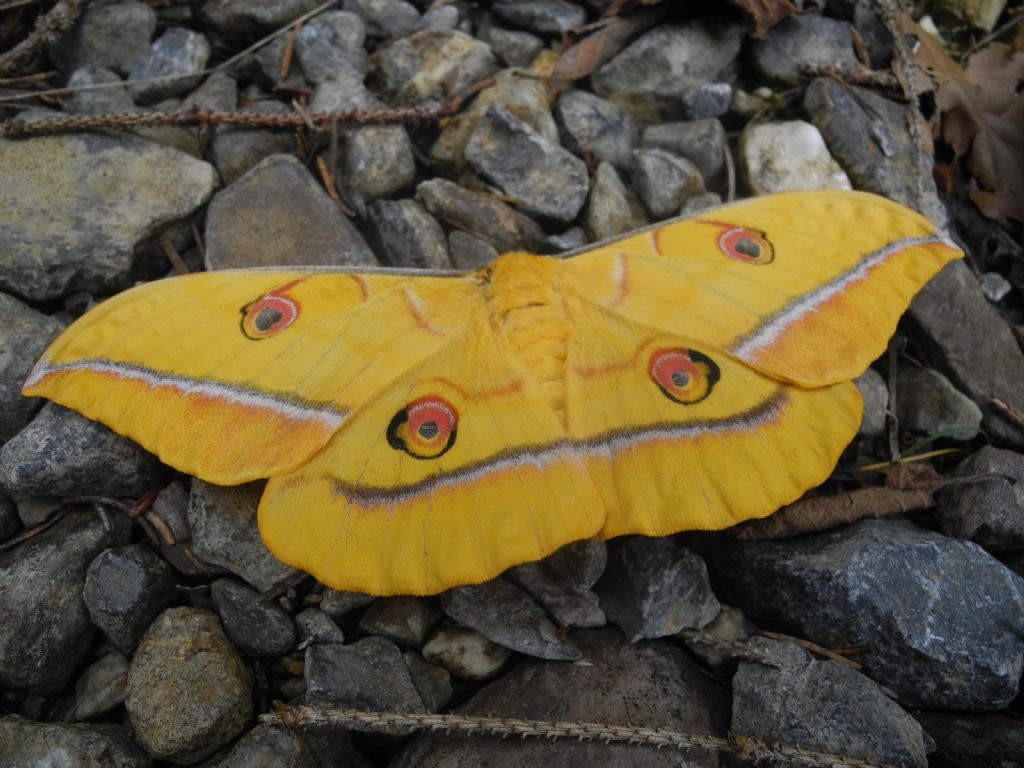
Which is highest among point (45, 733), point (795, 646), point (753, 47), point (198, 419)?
point (753, 47)

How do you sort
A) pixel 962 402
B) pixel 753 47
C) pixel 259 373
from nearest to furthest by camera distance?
pixel 259 373
pixel 962 402
pixel 753 47

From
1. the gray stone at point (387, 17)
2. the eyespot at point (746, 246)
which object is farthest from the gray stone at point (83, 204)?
the eyespot at point (746, 246)

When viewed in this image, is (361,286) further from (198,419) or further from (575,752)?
(575,752)

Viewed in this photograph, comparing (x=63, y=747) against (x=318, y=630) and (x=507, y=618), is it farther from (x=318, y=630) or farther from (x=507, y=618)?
(x=507, y=618)

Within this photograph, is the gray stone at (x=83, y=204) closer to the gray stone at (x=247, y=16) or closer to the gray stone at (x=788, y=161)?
the gray stone at (x=247, y=16)

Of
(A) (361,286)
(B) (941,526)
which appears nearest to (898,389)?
(B) (941,526)

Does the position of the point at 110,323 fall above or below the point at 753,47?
below

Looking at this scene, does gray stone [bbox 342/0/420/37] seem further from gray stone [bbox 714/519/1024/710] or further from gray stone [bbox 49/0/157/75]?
gray stone [bbox 714/519/1024/710]
